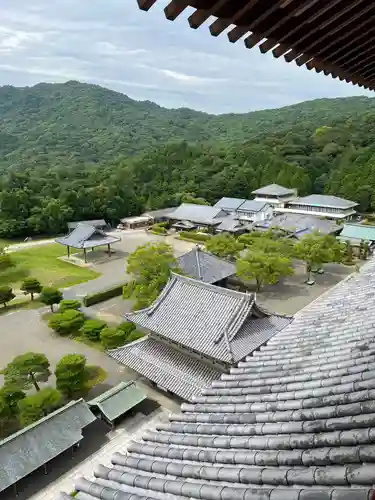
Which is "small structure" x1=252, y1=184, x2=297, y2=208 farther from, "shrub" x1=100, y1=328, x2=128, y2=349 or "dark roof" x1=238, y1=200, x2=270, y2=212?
"shrub" x1=100, y1=328, x2=128, y2=349

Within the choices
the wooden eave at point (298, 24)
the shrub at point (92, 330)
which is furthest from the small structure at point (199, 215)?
the wooden eave at point (298, 24)

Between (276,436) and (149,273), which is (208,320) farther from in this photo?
(276,436)

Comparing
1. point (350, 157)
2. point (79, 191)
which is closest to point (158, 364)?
point (79, 191)

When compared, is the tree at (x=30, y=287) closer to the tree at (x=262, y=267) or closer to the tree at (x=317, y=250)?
the tree at (x=262, y=267)

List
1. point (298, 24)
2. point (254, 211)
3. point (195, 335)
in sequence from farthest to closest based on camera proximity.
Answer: point (254, 211) → point (195, 335) → point (298, 24)

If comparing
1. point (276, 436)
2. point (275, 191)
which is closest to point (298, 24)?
point (276, 436)
